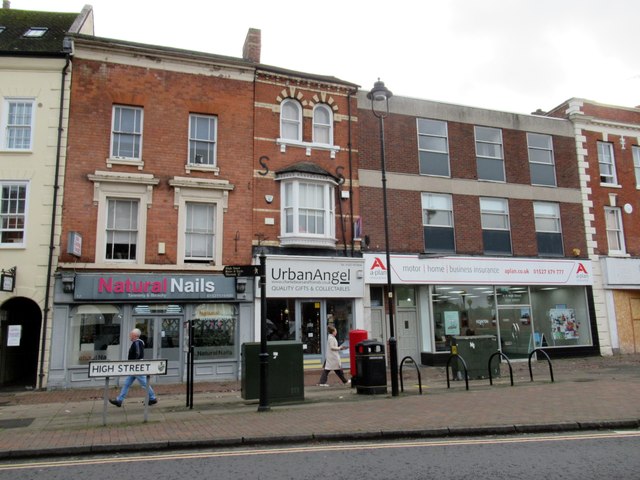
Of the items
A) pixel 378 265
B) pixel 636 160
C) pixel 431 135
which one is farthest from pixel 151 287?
pixel 636 160

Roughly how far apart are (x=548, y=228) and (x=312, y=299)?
11.3 meters

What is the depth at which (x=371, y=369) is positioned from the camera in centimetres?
1224

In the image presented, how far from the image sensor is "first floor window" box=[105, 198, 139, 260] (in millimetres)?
16266

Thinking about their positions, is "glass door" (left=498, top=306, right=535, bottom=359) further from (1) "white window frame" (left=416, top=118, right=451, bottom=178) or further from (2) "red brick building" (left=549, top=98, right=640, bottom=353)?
(1) "white window frame" (left=416, top=118, right=451, bottom=178)

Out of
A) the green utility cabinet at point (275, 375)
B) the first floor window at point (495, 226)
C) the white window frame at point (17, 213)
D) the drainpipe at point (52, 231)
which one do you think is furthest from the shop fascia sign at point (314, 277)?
the white window frame at point (17, 213)

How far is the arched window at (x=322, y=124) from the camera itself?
63.2 feet

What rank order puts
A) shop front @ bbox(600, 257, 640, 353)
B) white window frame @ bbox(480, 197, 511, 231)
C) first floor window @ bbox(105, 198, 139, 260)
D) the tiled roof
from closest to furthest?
first floor window @ bbox(105, 198, 139, 260)
the tiled roof
white window frame @ bbox(480, 197, 511, 231)
shop front @ bbox(600, 257, 640, 353)

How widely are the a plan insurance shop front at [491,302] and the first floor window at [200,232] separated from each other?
5638 millimetres

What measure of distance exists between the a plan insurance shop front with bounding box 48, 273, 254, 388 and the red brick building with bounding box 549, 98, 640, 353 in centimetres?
1566

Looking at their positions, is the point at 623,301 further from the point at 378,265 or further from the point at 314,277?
the point at 314,277

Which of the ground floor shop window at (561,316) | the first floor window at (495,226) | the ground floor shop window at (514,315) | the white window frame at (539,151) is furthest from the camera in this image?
the white window frame at (539,151)

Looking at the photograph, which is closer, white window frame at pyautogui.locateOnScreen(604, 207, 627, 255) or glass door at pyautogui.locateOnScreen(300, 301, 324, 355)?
glass door at pyautogui.locateOnScreen(300, 301, 324, 355)

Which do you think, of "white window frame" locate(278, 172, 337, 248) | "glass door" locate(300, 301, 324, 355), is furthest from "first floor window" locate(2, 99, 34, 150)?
"glass door" locate(300, 301, 324, 355)

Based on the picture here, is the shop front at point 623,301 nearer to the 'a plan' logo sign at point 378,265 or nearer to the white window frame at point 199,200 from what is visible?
the 'a plan' logo sign at point 378,265
